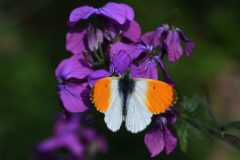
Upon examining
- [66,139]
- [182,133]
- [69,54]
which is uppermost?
[182,133]

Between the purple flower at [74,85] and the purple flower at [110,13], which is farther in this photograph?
the purple flower at [110,13]

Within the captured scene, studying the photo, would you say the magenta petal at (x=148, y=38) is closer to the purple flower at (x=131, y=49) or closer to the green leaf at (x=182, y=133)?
the purple flower at (x=131, y=49)

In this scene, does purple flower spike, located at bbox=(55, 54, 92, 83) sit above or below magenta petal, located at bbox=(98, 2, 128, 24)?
below

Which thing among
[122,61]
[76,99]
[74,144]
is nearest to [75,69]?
[76,99]

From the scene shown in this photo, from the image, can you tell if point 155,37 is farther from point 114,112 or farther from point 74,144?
point 74,144

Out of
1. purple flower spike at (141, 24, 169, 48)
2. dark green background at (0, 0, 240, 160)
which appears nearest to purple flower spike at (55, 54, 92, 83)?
purple flower spike at (141, 24, 169, 48)

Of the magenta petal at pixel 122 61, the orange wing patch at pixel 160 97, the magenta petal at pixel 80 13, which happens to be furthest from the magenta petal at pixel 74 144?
the orange wing patch at pixel 160 97

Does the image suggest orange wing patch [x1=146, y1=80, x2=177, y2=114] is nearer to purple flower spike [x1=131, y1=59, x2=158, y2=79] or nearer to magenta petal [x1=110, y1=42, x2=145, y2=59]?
purple flower spike [x1=131, y1=59, x2=158, y2=79]
